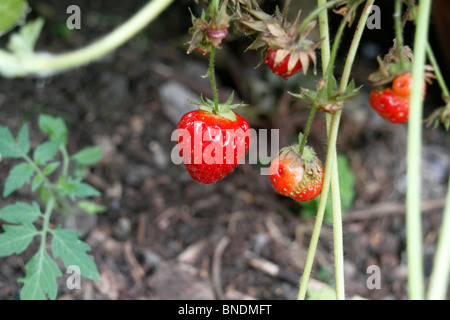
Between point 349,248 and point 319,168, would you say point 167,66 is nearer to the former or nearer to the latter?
point 349,248

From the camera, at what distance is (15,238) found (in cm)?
100

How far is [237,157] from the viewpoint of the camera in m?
0.88

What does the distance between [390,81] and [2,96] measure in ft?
4.55

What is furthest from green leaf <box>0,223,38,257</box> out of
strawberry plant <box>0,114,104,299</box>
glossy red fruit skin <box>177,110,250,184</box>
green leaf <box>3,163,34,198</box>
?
glossy red fruit skin <box>177,110,250,184</box>

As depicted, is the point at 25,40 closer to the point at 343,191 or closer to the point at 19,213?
the point at 19,213

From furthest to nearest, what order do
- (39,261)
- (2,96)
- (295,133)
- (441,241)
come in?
(295,133) → (2,96) → (39,261) → (441,241)

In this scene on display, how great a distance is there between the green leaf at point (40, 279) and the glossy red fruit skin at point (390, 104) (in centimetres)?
72

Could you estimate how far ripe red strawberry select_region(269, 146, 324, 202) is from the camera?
84 cm

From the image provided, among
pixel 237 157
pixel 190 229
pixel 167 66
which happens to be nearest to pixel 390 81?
pixel 237 157

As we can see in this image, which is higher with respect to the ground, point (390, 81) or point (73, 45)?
point (73, 45)

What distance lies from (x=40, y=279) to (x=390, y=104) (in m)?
0.77

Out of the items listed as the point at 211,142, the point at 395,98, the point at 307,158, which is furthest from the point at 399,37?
the point at 211,142

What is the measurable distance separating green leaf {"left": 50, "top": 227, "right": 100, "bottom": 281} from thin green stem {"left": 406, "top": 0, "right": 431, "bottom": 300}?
67 centimetres

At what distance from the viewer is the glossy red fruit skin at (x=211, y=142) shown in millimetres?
868
